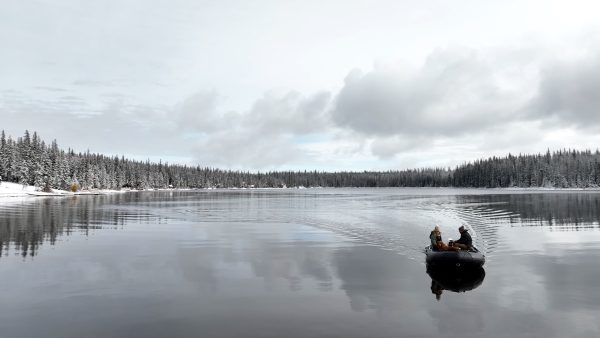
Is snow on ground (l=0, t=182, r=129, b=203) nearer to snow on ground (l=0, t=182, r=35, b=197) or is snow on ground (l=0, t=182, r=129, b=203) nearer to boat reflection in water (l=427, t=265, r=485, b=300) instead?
snow on ground (l=0, t=182, r=35, b=197)

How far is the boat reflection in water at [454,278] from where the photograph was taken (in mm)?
20402

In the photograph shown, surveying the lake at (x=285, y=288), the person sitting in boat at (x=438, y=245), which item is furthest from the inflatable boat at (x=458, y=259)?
the lake at (x=285, y=288)

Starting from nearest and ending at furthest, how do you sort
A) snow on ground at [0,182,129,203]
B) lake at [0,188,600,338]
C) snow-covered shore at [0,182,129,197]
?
lake at [0,188,600,338] → snow on ground at [0,182,129,203] → snow-covered shore at [0,182,129,197]

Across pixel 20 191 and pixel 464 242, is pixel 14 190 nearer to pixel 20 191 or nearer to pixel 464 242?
pixel 20 191

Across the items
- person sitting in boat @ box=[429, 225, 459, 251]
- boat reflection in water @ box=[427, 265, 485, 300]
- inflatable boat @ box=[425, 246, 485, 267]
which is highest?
person sitting in boat @ box=[429, 225, 459, 251]

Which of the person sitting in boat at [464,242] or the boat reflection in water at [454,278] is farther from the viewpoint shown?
the person sitting in boat at [464,242]

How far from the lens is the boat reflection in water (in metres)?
20.4

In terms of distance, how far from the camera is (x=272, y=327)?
1466 cm

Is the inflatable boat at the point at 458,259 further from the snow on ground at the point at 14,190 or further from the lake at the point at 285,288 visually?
the snow on ground at the point at 14,190

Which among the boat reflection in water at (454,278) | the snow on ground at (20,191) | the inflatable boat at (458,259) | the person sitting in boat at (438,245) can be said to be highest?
the snow on ground at (20,191)

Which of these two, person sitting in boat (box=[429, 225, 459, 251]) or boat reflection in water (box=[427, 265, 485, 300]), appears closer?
boat reflection in water (box=[427, 265, 485, 300])

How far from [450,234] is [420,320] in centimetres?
3195

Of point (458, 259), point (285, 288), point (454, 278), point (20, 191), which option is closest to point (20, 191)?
point (20, 191)

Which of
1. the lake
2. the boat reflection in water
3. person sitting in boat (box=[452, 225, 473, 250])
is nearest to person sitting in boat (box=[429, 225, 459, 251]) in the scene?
person sitting in boat (box=[452, 225, 473, 250])
